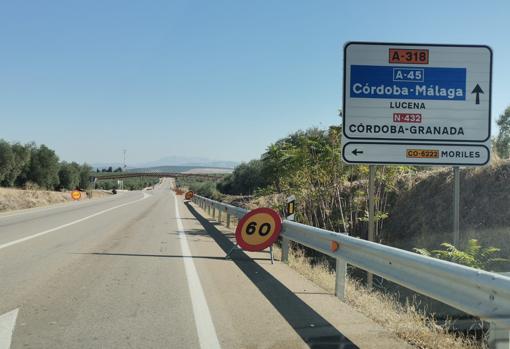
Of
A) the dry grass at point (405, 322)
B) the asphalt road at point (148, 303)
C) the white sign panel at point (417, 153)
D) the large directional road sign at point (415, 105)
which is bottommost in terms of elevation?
the asphalt road at point (148, 303)

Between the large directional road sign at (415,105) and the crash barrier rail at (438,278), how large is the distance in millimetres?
1742

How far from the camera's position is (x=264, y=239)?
11.0 meters

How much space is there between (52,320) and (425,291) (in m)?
4.12

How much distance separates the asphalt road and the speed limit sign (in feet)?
1.32

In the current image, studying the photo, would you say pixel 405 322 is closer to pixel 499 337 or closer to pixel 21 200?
pixel 499 337

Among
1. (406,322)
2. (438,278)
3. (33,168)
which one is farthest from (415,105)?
(33,168)

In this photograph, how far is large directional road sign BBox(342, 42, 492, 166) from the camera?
332 inches

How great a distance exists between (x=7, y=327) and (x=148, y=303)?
69.8 inches

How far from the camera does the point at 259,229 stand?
11.0 meters

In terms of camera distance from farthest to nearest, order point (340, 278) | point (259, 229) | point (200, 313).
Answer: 1. point (259, 229)
2. point (340, 278)
3. point (200, 313)

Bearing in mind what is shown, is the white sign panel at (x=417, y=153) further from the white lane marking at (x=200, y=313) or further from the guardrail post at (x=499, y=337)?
the guardrail post at (x=499, y=337)

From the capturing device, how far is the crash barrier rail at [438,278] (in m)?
4.35

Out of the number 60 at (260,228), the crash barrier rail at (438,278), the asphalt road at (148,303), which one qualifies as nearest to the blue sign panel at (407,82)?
the crash barrier rail at (438,278)

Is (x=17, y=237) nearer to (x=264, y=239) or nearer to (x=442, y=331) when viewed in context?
(x=264, y=239)
